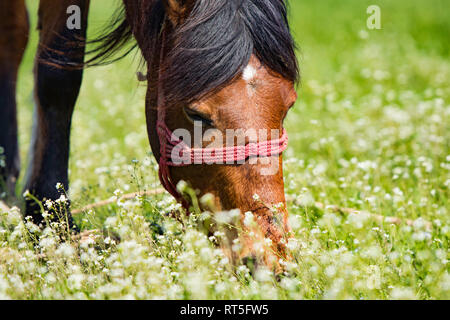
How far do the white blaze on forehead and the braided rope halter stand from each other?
0.30 meters

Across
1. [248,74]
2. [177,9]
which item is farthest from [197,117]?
[177,9]

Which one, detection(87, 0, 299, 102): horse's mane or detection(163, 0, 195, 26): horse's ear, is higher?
detection(163, 0, 195, 26): horse's ear

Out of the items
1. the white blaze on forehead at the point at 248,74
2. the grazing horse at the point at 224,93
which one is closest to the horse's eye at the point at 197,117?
the grazing horse at the point at 224,93

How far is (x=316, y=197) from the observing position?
4191 millimetres

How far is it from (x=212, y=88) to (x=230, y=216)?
0.60 meters

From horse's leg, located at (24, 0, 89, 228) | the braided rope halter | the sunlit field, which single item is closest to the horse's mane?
the braided rope halter

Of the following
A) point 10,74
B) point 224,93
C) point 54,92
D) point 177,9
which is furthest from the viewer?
point 10,74

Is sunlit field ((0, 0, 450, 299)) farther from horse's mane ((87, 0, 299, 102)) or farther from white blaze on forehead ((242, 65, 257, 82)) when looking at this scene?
white blaze on forehead ((242, 65, 257, 82))

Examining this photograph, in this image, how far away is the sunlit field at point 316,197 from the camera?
96.3 inches

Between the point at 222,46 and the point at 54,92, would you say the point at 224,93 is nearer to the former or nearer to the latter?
the point at 222,46

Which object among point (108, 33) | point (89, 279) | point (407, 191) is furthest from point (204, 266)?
point (407, 191)

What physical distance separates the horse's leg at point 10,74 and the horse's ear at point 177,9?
241cm

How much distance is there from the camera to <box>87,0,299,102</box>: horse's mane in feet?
8.44

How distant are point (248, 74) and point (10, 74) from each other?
3105mm
